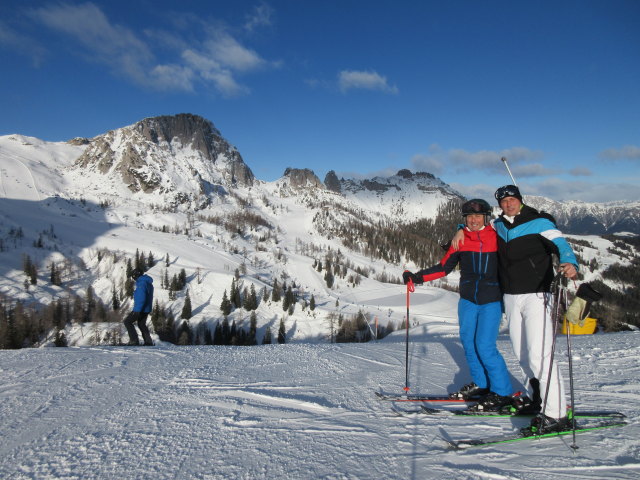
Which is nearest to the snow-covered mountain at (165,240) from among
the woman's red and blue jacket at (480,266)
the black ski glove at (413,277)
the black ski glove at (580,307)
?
the black ski glove at (413,277)

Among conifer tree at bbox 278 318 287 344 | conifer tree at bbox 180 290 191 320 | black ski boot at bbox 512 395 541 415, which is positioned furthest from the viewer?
conifer tree at bbox 180 290 191 320

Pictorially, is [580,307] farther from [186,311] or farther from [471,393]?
[186,311]

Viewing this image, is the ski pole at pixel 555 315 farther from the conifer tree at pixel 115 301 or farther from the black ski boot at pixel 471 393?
the conifer tree at pixel 115 301

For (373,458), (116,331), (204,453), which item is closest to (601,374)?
→ (373,458)

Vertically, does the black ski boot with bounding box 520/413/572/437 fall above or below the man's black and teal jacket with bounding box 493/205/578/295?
below

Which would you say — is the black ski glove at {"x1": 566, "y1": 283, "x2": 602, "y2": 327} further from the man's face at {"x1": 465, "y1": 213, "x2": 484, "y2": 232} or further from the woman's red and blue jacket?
the man's face at {"x1": 465, "y1": 213, "x2": 484, "y2": 232}

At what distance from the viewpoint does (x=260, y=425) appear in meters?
3.87

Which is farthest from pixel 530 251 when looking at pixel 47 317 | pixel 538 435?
pixel 47 317

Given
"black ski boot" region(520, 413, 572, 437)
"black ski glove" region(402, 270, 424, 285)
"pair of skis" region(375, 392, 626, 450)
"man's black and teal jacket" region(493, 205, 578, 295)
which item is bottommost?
"pair of skis" region(375, 392, 626, 450)

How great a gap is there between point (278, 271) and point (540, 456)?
86.2 meters

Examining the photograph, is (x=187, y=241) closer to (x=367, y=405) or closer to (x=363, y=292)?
(x=363, y=292)

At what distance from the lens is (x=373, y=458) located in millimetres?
3152

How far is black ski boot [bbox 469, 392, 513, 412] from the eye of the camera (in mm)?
4258

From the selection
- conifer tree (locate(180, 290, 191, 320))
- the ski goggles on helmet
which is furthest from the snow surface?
conifer tree (locate(180, 290, 191, 320))
